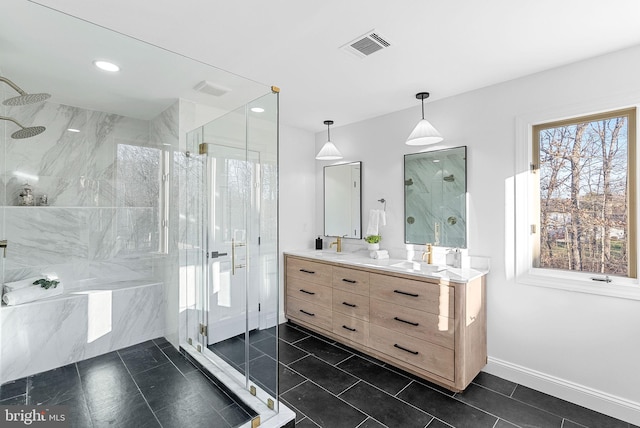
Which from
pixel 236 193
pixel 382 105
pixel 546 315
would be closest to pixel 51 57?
pixel 236 193

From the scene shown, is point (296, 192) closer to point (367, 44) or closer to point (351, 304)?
point (351, 304)

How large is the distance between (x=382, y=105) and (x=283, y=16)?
163cm

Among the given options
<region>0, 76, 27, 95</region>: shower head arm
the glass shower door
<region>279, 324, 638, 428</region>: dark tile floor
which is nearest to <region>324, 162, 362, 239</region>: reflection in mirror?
<region>279, 324, 638, 428</region>: dark tile floor

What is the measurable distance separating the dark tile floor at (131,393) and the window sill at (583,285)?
7.66 feet

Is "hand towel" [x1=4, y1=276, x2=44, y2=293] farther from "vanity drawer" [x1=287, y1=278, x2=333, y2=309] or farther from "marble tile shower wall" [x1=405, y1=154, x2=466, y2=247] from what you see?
"marble tile shower wall" [x1=405, y1=154, x2=466, y2=247]

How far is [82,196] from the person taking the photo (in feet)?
7.25

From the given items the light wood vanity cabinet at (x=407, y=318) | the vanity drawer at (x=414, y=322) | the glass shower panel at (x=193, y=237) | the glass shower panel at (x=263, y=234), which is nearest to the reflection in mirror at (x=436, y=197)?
the light wood vanity cabinet at (x=407, y=318)

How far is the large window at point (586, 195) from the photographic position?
2.11 metres

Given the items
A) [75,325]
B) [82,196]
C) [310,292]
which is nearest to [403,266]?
[310,292]

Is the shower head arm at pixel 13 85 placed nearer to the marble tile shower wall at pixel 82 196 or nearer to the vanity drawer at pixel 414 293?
the marble tile shower wall at pixel 82 196

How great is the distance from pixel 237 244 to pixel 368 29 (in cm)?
172

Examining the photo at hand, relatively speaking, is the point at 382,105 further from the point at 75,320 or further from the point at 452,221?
the point at 75,320

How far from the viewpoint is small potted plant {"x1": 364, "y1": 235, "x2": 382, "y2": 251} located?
3.31 m

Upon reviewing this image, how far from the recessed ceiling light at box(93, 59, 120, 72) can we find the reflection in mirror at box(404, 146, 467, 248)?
261cm
